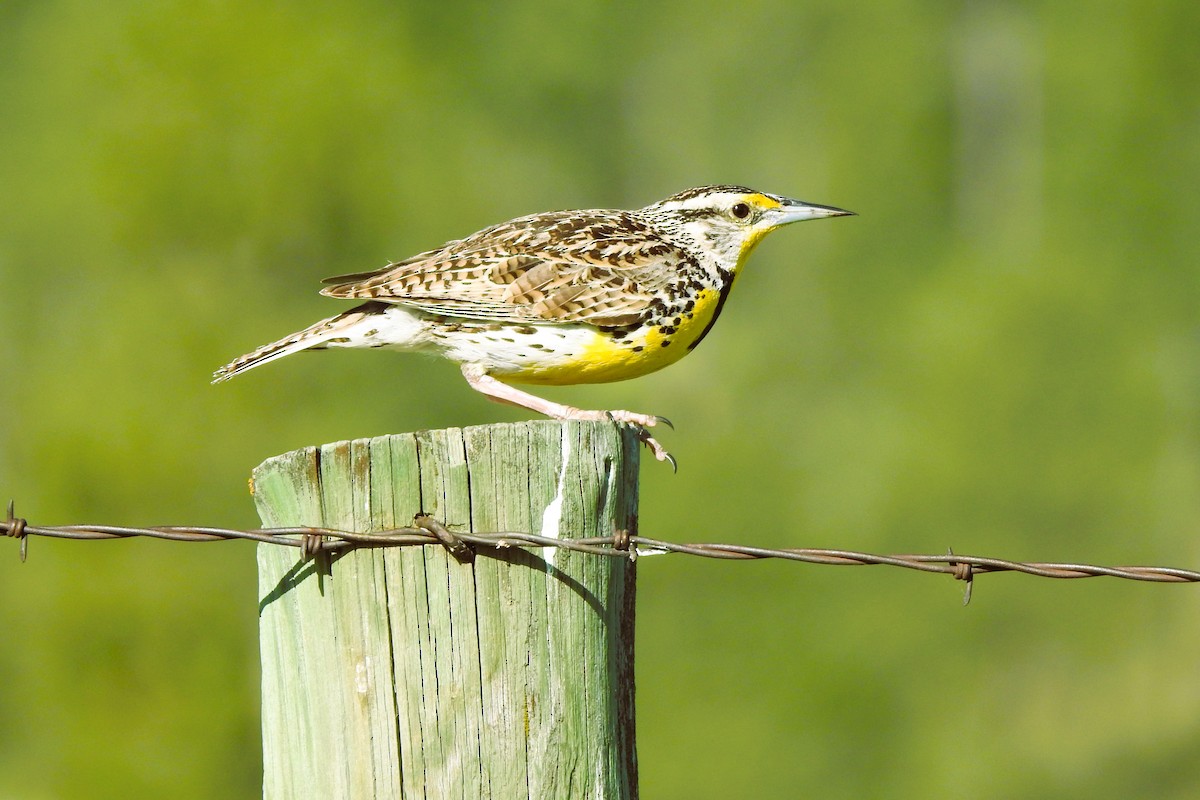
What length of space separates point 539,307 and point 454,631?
2519 mm

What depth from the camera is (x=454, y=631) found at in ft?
12.3

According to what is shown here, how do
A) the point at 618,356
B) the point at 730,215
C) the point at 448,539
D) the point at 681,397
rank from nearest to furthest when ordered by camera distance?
the point at 448,539 < the point at 618,356 < the point at 730,215 < the point at 681,397

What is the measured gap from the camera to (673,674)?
20.3 m

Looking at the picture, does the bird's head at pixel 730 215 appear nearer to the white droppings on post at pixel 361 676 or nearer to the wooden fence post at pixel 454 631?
the wooden fence post at pixel 454 631

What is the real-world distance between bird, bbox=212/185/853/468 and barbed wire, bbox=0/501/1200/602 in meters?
1.74

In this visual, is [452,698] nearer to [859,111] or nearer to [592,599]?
[592,599]

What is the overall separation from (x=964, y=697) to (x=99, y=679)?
12626 millimetres

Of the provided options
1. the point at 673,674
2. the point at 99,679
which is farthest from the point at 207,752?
the point at 673,674

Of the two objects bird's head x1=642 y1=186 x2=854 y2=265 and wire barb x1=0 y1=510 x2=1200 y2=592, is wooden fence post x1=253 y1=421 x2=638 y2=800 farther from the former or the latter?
bird's head x1=642 y1=186 x2=854 y2=265

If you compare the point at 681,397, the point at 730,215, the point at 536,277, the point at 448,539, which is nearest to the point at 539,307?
the point at 536,277

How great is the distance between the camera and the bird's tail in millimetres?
6016

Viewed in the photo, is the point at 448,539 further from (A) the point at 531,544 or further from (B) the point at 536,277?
(B) the point at 536,277

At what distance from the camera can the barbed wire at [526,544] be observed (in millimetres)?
3740

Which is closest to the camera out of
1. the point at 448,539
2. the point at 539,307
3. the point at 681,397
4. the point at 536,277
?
the point at 448,539
